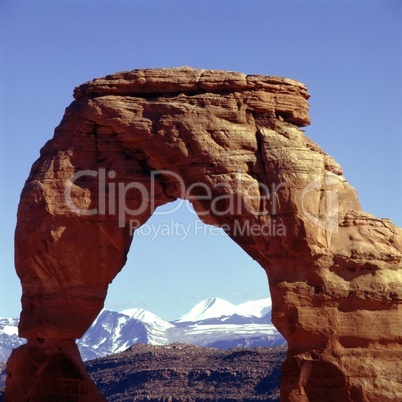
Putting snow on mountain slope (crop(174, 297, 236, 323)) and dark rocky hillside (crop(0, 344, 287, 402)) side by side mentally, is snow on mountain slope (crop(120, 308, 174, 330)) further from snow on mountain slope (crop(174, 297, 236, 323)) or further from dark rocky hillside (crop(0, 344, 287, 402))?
dark rocky hillside (crop(0, 344, 287, 402))

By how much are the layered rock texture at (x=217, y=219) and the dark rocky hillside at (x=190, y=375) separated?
18369mm

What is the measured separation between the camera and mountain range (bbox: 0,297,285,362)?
115 meters

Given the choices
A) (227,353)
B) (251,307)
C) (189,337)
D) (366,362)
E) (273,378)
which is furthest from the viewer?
(251,307)

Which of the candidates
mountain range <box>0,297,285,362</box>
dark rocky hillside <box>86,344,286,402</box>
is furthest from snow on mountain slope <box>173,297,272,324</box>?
dark rocky hillside <box>86,344,286,402</box>

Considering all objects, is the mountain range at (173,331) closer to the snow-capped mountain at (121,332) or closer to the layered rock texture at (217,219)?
the snow-capped mountain at (121,332)

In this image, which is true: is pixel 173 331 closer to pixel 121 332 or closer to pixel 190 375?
pixel 121 332

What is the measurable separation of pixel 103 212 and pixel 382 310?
7.40 metres

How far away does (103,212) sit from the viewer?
3469cm

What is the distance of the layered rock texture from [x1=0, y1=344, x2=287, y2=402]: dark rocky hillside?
1845 centimetres

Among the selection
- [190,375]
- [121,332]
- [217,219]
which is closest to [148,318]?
[121,332]

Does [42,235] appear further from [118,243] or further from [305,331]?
[305,331]

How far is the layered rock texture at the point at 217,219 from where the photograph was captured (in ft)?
106

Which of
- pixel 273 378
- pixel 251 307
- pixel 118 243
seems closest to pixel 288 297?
pixel 118 243

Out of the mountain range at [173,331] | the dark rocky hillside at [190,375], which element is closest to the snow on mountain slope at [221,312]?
the mountain range at [173,331]
